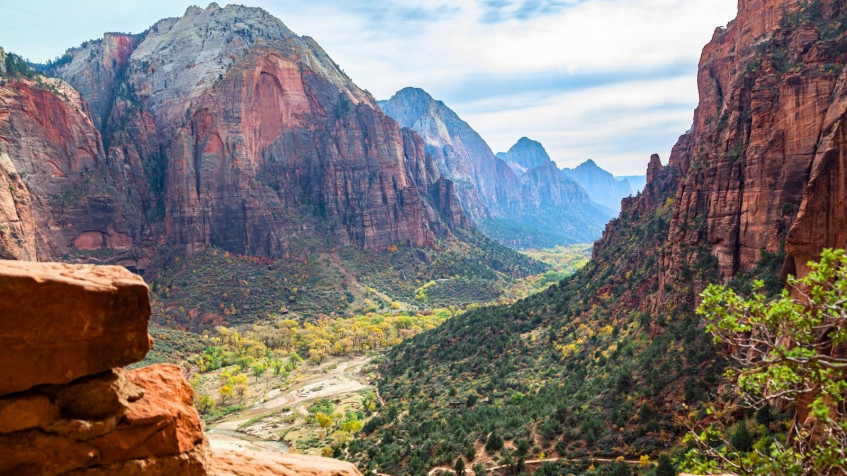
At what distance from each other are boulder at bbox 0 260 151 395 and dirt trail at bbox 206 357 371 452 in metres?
50.2

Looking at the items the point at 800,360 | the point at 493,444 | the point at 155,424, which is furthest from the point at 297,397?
the point at 800,360

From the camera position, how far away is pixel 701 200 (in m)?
49.9

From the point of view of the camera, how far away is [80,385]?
28.5 feet

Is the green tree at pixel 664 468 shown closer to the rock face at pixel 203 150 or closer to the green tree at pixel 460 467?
the green tree at pixel 460 467

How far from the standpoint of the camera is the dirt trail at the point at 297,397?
5731 cm

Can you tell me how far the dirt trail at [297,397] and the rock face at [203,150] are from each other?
2364 inches

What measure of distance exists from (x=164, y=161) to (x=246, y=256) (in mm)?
41558

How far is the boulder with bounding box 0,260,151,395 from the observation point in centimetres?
781

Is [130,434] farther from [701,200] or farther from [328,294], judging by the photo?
[328,294]

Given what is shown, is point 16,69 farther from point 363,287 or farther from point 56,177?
point 363,287

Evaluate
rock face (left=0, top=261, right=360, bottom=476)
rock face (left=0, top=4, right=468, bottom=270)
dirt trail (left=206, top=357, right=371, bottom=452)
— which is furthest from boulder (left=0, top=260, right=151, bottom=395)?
rock face (left=0, top=4, right=468, bottom=270)

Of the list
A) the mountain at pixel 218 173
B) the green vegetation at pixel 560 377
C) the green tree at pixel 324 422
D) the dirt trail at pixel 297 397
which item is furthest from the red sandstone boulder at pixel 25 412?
the mountain at pixel 218 173

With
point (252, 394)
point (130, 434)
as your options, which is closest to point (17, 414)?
point (130, 434)

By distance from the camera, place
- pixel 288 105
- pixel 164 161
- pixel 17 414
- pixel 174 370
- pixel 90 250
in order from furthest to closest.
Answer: pixel 288 105 → pixel 164 161 → pixel 90 250 → pixel 174 370 → pixel 17 414
